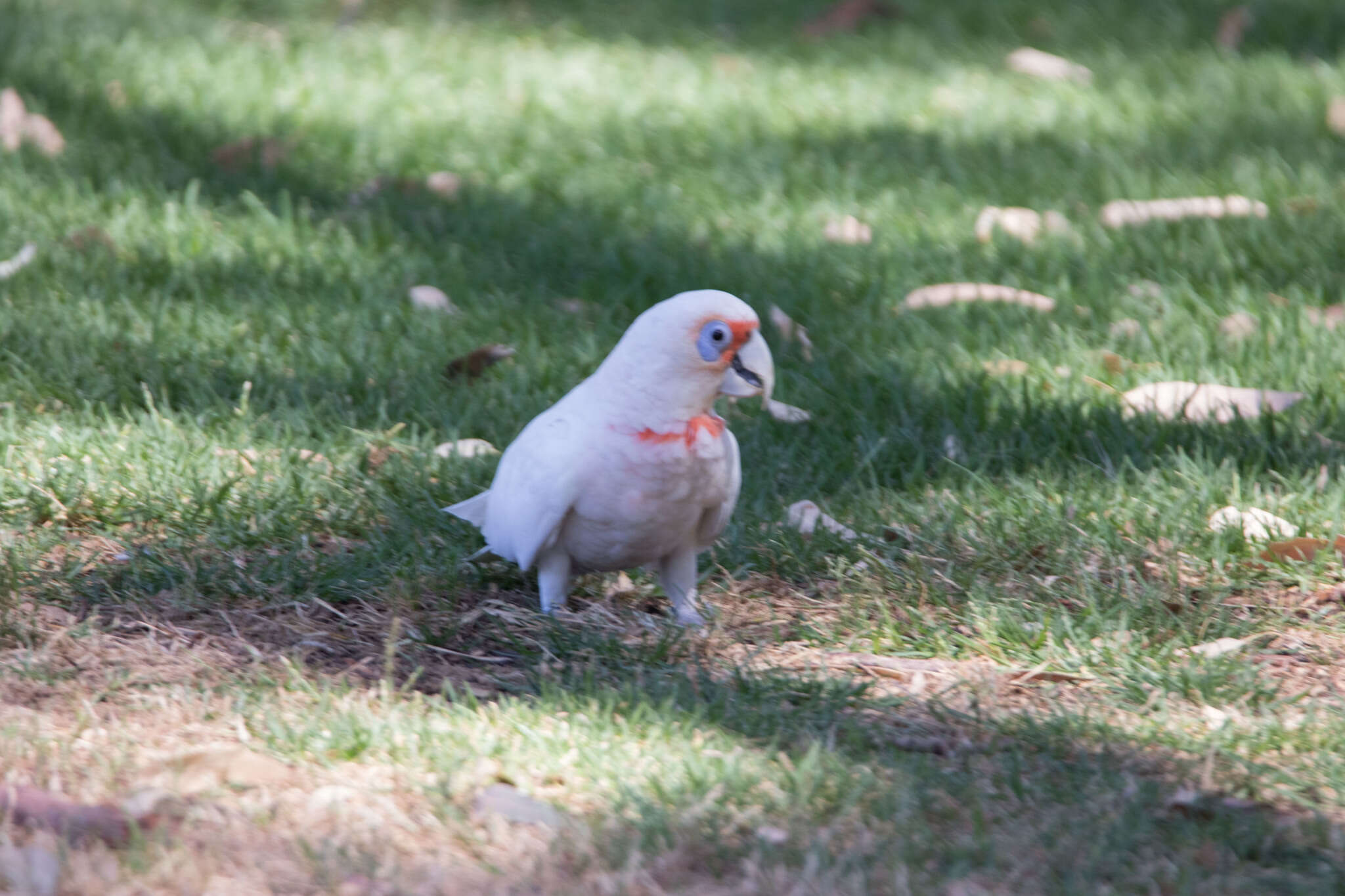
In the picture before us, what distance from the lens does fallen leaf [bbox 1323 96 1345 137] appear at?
565 cm

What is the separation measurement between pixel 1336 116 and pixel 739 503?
3743 mm

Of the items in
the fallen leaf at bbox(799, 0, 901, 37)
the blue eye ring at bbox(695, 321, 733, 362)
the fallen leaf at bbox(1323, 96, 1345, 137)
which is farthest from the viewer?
the fallen leaf at bbox(799, 0, 901, 37)

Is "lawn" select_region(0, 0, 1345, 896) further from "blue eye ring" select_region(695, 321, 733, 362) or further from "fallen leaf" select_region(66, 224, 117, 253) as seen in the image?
"blue eye ring" select_region(695, 321, 733, 362)

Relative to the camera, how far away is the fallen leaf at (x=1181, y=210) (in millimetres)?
4863

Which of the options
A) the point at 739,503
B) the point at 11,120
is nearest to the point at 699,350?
the point at 739,503

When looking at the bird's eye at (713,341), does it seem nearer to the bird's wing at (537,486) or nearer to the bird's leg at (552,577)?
the bird's wing at (537,486)

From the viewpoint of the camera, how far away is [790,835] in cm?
204

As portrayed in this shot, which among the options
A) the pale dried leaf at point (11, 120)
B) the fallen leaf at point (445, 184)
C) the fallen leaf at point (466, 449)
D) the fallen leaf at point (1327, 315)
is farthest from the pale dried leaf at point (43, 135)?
the fallen leaf at point (1327, 315)

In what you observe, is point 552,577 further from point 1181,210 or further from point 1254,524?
point 1181,210

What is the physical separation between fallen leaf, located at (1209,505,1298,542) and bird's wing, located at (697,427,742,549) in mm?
1062

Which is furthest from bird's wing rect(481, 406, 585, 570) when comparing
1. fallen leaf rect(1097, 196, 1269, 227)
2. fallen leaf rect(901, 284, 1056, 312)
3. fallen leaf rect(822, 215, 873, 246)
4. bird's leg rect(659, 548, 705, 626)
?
fallen leaf rect(1097, 196, 1269, 227)

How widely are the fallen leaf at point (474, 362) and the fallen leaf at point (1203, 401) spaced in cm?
162

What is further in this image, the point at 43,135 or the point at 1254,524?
the point at 43,135

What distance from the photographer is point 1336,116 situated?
224 inches
